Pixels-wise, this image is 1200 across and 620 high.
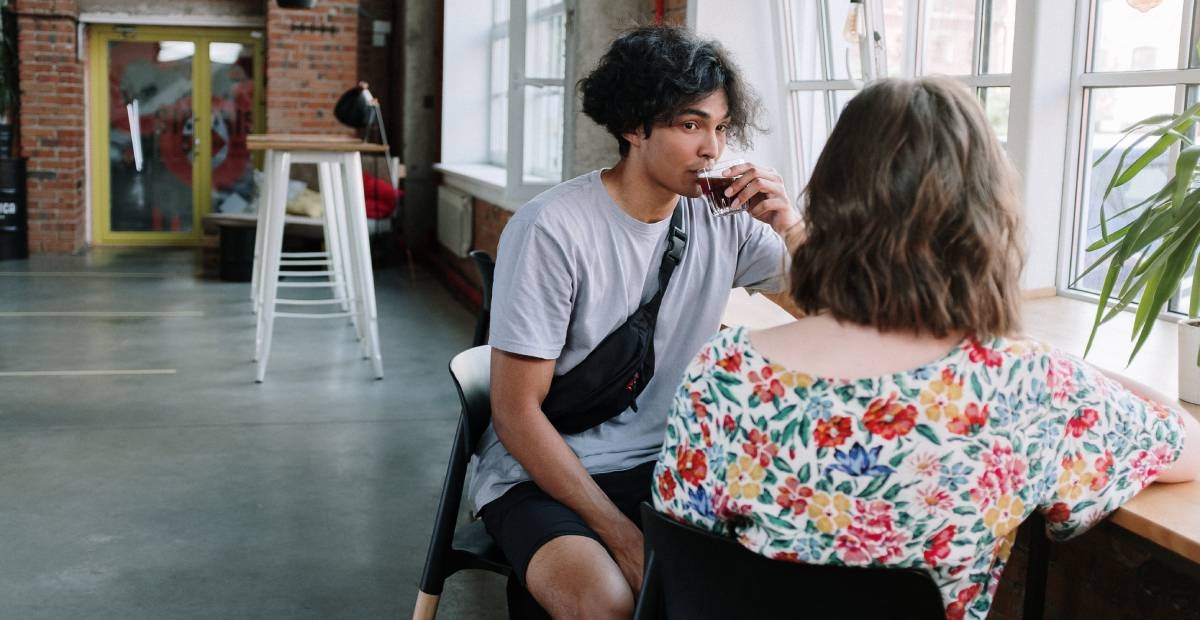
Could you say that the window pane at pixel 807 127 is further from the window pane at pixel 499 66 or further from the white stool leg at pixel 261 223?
the window pane at pixel 499 66

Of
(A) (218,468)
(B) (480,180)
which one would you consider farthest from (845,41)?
(B) (480,180)

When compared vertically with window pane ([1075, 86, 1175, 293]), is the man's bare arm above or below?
below

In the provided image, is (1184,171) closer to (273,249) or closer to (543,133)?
(273,249)

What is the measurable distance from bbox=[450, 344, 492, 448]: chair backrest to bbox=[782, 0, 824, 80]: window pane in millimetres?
2015

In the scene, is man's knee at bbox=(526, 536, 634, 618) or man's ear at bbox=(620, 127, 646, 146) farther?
man's ear at bbox=(620, 127, 646, 146)

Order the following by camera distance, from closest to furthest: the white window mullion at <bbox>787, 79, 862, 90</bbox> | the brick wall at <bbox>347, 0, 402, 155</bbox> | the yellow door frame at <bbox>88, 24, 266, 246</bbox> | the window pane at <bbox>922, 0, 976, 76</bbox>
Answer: the window pane at <bbox>922, 0, 976, 76</bbox> < the white window mullion at <bbox>787, 79, 862, 90</bbox> < the brick wall at <bbox>347, 0, 402, 155</bbox> < the yellow door frame at <bbox>88, 24, 266, 246</bbox>

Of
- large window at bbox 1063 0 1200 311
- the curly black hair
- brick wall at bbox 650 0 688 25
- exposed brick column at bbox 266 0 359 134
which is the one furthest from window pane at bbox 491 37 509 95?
the curly black hair

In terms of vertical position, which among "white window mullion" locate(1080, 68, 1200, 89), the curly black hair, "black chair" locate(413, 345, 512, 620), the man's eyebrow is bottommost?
"black chair" locate(413, 345, 512, 620)

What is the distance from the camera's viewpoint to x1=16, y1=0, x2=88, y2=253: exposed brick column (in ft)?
31.4

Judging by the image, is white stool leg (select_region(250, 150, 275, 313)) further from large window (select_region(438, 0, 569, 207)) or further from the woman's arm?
the woman's arm

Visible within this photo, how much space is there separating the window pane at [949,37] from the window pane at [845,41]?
196 millimetres

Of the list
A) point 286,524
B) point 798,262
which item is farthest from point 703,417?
point 286,524

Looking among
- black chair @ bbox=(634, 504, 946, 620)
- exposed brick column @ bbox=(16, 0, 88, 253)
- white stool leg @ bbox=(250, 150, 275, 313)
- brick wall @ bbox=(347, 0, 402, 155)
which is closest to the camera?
black chair @ bbox=(634, 504, 946, 620)

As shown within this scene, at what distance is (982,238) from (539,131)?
4.63 metres
